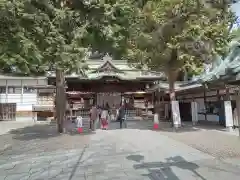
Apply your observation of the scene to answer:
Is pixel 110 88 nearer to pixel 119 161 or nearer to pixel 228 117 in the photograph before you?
pixel 228 117

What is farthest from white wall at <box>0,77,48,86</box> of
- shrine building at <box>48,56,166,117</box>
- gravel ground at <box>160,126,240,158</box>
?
gravel ground at <box>160,126,240,158</box>

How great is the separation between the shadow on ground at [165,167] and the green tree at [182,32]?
7680mm

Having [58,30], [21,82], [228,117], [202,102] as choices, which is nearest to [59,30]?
[58,30]

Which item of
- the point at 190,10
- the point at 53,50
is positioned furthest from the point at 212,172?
the point at 190,10

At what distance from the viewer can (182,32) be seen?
610 inches

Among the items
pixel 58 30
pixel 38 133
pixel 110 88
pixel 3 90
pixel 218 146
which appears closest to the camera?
pixel 218 146

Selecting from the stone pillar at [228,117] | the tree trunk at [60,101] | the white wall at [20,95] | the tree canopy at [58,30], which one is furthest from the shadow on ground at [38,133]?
the white wall at [20,95]

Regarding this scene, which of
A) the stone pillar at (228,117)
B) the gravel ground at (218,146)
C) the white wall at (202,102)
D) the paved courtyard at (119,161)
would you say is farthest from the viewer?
the white wall at (202,102)

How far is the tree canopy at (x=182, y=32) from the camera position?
15242 millimetres

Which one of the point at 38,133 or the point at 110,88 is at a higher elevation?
the point at 110,88

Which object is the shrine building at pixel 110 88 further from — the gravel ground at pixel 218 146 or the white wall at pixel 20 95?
the gravel ground at pixel 218 146

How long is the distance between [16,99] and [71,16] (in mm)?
23242

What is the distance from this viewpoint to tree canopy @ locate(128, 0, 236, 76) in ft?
50.0

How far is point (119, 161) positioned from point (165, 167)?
1.58 metres
